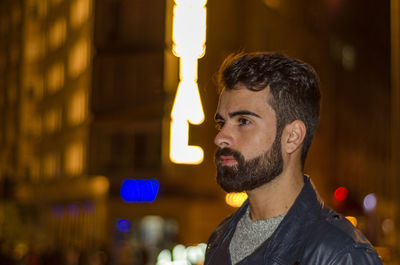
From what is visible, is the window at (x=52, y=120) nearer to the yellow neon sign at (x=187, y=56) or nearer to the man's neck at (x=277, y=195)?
the yellow neon sign at (x=187, y=56)

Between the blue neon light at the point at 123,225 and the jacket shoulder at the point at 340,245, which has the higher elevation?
the jacket shoulder at the point at 340,245

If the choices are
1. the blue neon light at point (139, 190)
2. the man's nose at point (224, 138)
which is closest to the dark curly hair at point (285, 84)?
the man's nose at point (224, 138)

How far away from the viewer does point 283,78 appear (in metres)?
3.13

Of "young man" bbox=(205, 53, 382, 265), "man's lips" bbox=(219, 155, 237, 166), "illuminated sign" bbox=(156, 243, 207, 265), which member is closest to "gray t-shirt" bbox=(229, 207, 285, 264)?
"young man" bbox=(205, 53, 382, 265)

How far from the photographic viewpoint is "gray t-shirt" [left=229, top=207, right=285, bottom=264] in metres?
3.06

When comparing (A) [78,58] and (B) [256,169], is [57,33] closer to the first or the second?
(A) [78,58]

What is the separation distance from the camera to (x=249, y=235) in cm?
315

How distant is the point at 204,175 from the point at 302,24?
15327 mm

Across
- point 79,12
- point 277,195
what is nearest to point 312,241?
point 277,195

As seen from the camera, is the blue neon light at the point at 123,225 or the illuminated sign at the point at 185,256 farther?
the blue neon light at the point at 123,225

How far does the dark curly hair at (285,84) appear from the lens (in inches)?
122

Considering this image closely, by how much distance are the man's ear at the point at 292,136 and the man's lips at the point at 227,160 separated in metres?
0.23

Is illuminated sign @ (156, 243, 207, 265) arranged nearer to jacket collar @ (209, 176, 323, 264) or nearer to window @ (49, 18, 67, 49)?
jacket collar @ (209, 176, 323, 264)

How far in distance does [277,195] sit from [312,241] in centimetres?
40
